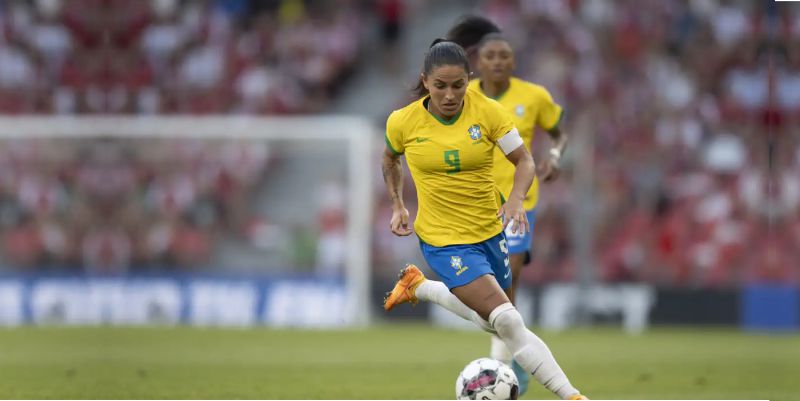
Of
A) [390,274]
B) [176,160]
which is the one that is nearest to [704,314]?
[390,274]

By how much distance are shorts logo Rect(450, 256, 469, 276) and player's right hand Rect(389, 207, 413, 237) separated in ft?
1.22

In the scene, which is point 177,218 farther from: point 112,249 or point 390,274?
point 390,274

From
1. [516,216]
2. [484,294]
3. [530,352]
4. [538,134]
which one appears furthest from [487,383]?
[538,134]

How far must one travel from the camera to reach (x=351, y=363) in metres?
14.4

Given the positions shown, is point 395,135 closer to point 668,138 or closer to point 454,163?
point 454,163

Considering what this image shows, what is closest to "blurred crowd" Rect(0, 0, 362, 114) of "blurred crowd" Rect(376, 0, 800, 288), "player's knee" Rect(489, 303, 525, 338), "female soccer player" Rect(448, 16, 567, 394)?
"blurred crowd" Rect(376, 0, 800, 288)

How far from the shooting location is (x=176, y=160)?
74.2 ft

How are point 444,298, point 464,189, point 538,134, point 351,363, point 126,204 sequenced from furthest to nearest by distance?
point 538,134
point 126,204
point 351,363
point 444,298
point 464,189

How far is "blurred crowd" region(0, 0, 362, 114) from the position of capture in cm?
2411

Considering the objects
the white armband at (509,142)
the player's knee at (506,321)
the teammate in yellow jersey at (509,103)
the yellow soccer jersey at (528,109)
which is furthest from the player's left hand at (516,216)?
the yellow soccer jersey at (528,109)

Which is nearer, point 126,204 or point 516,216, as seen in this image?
point 516,216

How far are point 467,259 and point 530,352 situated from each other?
734mm

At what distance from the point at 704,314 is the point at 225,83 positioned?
9751mm

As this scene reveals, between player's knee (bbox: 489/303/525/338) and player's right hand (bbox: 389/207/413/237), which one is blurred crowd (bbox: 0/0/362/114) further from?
player's knee (bbox: 489/303/525/338)
